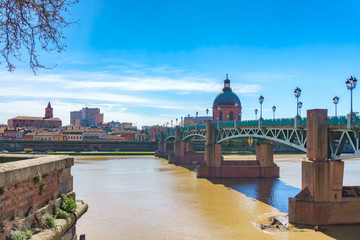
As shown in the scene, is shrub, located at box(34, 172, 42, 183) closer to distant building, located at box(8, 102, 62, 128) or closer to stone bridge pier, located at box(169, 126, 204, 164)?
stone bridge pier, located at box(169, 126, 204, 164)

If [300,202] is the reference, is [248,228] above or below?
below

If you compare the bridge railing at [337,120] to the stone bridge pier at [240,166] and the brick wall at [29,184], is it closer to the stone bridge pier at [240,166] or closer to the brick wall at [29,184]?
the brick wall at [29,184]

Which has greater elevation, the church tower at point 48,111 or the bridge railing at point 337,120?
the church tower at point 48,111

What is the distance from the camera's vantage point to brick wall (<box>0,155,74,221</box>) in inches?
253

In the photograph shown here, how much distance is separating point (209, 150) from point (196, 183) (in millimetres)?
8465

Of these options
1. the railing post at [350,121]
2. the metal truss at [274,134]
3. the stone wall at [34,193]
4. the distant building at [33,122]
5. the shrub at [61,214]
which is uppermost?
the distant building at [33,122]

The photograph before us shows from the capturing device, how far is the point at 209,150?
51.6 m

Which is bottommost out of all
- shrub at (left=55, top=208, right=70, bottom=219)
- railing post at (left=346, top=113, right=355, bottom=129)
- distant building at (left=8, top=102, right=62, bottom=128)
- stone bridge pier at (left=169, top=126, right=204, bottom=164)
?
stone bridge pier at (left=169, top=126, right=204, bottom=164)

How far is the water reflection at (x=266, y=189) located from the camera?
105 ft

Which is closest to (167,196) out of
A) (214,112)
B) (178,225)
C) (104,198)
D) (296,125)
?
(104,198)

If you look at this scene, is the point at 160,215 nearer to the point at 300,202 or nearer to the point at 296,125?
the point at 300,202

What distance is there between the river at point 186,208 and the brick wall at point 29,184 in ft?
39.7

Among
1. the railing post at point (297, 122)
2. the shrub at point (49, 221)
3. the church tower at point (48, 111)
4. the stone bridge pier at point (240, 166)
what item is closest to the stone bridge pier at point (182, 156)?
the stone bridge pier at point (240, 166)

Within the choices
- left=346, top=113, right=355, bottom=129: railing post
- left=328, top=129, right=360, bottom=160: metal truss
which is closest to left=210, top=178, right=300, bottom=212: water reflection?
left=328, top=129, right=360, bottom=160: metal truss
